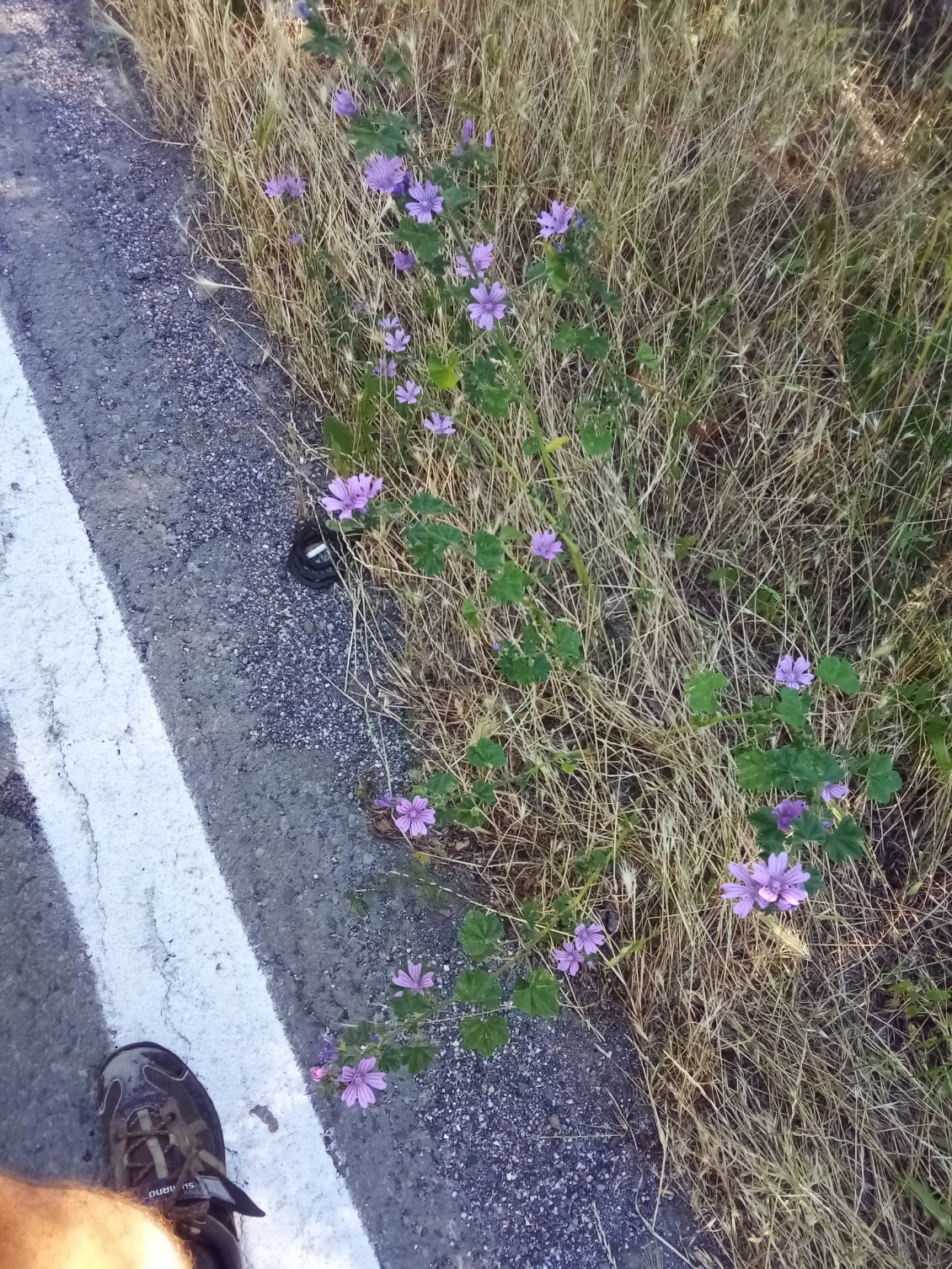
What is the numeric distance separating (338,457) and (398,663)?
0.49 meters

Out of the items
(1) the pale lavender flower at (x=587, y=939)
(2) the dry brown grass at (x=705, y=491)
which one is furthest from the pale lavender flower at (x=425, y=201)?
(1) the pale lavender flower at (x=587, y=939)

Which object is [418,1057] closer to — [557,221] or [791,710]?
[791,710]

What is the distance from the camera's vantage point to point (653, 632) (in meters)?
1.91

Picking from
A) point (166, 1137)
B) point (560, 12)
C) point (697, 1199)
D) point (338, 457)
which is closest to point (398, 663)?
point (338, 457)

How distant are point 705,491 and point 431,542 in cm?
79

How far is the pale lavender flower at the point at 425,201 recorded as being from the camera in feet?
5.17

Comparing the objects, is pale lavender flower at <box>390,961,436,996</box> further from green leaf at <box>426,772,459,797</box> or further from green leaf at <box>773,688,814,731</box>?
green leaf at <box>773,688,814,731</box>

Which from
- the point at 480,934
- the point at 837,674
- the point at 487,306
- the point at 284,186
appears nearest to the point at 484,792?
the point at 480,934

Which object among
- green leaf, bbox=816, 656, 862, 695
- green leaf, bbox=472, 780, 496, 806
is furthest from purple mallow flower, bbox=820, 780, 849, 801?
green leaf, bbox=472, 780, 496, 806

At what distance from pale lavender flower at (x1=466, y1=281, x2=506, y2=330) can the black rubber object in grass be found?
0.64 meters

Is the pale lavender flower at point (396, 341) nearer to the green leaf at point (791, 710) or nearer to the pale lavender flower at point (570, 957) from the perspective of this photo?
the green leaf at point (791, 710)

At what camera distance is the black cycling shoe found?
154 cm

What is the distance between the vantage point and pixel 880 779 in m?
1.52

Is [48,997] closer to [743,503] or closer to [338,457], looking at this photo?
[338,457]
